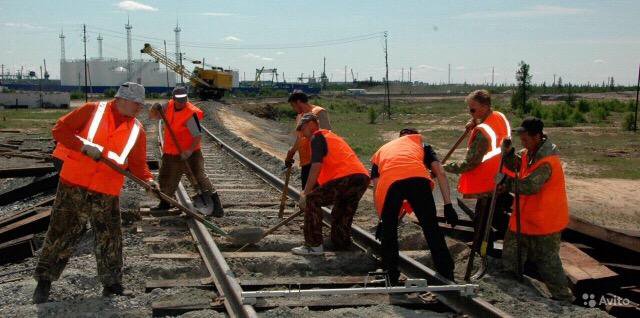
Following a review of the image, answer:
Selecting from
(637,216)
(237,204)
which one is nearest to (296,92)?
(237,204)

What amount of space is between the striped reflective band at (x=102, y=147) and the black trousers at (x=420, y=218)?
2.19m

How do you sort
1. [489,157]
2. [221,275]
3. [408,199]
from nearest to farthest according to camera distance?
[221,275] < [408,199] < [489,157]

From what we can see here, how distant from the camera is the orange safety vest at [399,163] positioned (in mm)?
5781

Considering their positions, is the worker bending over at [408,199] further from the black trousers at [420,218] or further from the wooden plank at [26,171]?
the wooden plank at [26,171]

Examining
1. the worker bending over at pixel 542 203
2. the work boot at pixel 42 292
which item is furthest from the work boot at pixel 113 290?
the worker bending over at pixel 542 203

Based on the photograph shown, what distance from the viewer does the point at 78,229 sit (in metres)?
5.44

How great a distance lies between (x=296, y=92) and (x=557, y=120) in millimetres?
33120

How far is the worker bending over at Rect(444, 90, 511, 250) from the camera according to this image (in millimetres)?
6422

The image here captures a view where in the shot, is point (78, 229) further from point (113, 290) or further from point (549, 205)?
point (549, 205)

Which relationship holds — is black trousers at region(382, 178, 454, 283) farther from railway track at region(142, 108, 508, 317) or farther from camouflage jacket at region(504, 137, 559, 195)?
camouflage jacket at region(504, 137, 559, 195)

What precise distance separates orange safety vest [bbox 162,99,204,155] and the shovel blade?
2.13ft

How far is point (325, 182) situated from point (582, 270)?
8.27 feet

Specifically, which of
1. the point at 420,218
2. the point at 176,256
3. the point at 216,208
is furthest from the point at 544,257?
the point at 216,208

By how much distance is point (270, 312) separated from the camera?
4938 millimetres
